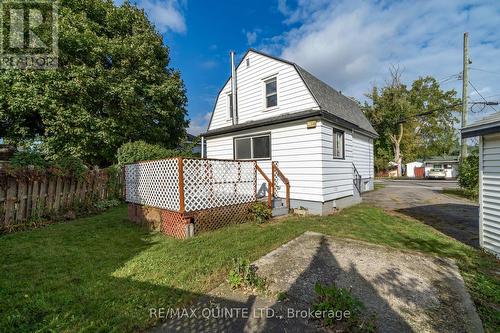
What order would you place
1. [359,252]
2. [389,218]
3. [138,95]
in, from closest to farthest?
1. [359,252]
2. [389,218]
3. [138,95]

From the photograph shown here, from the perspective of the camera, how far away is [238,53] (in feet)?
36.2

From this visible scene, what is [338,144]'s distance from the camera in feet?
28.9

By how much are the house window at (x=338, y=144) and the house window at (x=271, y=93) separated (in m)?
2.74

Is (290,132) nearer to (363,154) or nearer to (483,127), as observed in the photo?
(483,127)

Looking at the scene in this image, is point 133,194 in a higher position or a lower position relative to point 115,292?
higher

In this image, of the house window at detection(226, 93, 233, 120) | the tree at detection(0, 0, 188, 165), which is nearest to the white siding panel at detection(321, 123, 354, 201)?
the house window at detection(226, 93, 233, 120)

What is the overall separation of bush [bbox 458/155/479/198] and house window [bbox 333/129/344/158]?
7888 mm

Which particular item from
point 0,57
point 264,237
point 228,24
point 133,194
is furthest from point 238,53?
point 0,57

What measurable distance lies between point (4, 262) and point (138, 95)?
13.5 m

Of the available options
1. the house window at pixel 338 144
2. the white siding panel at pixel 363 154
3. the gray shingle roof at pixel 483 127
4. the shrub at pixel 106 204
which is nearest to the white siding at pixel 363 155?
the white siding panel at pixel 363 154

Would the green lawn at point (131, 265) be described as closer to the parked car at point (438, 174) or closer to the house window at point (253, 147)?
the house window at point (253, 147)

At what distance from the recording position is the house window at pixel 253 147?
29.3ft

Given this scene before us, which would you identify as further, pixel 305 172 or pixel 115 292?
pixel 305 172

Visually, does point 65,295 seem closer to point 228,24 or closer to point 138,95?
point 138,95
